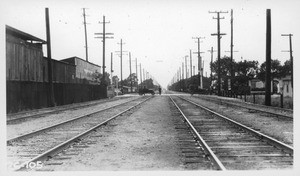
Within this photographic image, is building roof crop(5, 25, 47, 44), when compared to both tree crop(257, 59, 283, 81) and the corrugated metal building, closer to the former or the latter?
the corrugated metal building

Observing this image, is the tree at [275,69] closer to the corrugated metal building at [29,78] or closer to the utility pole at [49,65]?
the corrugated metal building at [29,78]

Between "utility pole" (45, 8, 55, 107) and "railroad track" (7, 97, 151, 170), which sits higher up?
"utility pole" (45, 8, 55, 107)

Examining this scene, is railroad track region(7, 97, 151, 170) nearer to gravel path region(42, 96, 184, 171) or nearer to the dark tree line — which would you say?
gravel path region(42, 96, 184, 171)

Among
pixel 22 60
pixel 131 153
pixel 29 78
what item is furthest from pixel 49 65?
pixel 131 153

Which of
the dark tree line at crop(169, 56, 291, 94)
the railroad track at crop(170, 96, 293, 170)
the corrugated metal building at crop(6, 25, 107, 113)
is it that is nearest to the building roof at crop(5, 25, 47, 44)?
the corrugated metal building at crop(6, 25, 107, 113)

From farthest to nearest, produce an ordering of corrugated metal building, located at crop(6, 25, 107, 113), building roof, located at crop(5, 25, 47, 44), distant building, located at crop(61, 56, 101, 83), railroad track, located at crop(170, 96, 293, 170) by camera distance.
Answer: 1. distant building, located at crop(61, 56, 101, 83)
2. building roof, located at crop(5, 25, 47, 44)
3. corrugated metal building, located at crop(6, 25, 107, 113)
4. railroad track, located at crop(170, 96, 293, 170)

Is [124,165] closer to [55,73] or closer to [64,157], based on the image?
[64,157]

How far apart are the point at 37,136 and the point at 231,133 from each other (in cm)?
601

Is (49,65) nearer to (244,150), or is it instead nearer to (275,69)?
(244,150)

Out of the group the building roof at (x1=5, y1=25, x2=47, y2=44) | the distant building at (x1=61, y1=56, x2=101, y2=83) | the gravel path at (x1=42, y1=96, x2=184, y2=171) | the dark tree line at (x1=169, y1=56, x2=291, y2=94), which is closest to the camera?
the gravel path at (x1=42, y1=96, x2=184, y2=171)

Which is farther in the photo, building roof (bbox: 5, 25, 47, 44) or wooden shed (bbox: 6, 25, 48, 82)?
building roof (bbox: 5, 25, 47, 44)

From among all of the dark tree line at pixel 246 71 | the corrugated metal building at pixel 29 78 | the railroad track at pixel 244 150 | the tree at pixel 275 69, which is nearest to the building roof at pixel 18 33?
the corrugated metal building at pixel 29 78

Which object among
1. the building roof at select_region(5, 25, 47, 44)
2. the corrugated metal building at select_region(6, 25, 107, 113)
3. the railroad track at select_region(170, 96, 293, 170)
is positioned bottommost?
the railroad track at select_region(170, 96, 293, 170)

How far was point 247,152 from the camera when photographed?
338 inches
